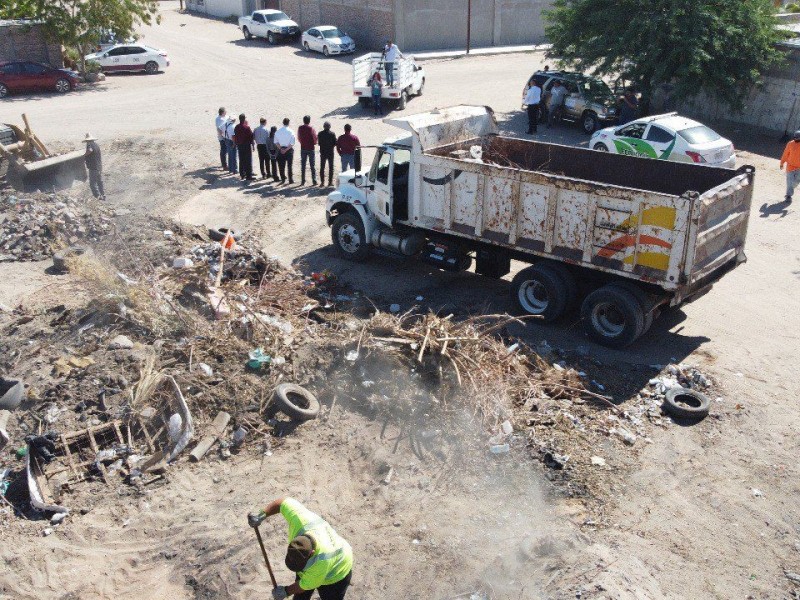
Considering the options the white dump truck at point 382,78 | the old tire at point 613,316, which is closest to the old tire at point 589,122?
the white dump truck at point 382,78

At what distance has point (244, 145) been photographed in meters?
19.0

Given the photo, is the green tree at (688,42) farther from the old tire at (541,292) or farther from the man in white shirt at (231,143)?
the old tire at (541,292)

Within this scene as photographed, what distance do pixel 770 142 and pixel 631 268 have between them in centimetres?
1465

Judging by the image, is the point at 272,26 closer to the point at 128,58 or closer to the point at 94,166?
A: the point at 128,58

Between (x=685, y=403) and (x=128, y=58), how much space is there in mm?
29544

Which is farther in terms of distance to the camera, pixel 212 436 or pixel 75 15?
pixel 75 15

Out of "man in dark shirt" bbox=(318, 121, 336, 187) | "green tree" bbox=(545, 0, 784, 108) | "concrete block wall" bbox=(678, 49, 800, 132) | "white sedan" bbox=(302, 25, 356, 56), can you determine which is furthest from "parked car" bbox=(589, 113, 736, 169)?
"white sedan" bbox=(302, 25, 356, 56)

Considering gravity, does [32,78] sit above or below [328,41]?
below

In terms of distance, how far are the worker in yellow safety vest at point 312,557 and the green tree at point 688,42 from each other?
18.6m

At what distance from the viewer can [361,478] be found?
28.8 feet

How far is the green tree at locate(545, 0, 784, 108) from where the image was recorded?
21344mm

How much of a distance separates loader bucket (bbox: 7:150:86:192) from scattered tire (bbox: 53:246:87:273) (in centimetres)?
417

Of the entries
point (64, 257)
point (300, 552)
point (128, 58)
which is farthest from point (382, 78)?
point (300, 552)

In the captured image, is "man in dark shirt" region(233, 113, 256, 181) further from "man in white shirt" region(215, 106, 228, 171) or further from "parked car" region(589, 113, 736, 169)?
"parked car" region(589, 113, 736, 169)
